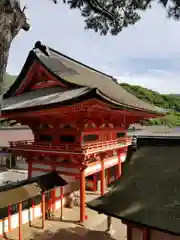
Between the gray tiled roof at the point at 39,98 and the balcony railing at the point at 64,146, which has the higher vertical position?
the gray tiled roof at the point at 39,98

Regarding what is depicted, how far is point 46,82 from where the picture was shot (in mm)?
12391

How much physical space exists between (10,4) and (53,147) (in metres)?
6.64

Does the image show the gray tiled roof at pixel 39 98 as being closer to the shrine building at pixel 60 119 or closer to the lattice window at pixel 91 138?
the shrine building at pixel 60 119

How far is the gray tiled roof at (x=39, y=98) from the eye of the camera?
997 centimetres

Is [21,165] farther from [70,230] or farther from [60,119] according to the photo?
[70,230]

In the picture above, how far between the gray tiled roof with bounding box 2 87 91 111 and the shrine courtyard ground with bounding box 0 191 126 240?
202 inches

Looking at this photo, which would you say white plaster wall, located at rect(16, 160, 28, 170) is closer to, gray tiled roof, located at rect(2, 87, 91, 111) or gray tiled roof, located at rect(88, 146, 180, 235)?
gray tiled roof, located at rect(2, 87, 91, 111)

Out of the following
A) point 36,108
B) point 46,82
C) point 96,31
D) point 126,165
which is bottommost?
point 126,165

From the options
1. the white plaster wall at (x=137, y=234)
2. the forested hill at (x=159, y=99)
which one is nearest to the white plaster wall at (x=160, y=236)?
the white plaster wall at (x=137, y=234)

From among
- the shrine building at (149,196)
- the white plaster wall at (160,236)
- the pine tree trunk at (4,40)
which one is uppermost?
the pine tree trunk at (4,40)

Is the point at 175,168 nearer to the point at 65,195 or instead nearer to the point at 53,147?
the point at 53,147

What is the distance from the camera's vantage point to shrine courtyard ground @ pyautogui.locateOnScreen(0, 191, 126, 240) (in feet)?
30.1

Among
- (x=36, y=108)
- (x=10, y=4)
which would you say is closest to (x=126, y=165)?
(x=36, y=108)

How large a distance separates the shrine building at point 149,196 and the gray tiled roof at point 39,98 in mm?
4181
